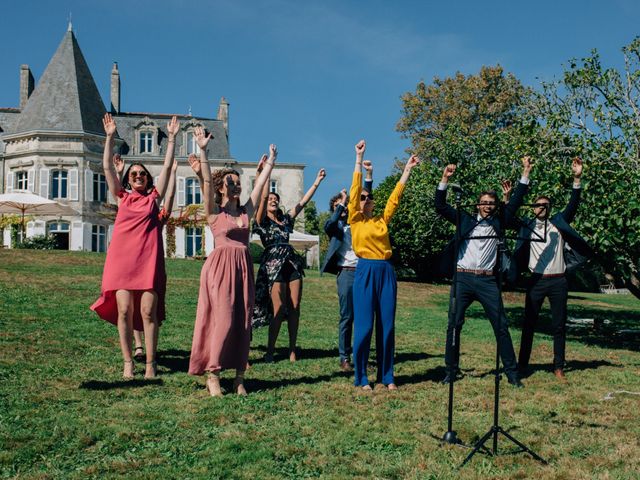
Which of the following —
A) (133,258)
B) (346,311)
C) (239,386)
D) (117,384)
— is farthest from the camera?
(346,311)

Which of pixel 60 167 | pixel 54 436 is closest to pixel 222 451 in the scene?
pixel 54 436

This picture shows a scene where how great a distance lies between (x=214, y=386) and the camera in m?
6.65

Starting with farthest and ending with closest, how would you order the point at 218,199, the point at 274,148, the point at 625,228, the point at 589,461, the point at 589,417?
1. the point at 625,228
2. the point at 274,148
3. the point at 218,199
4. the point at 589,417
5. the point at 589,461

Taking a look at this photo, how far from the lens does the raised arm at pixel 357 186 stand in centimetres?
733

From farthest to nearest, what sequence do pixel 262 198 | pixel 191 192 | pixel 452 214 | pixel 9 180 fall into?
1. pixel 191 192
2. pixel 9 180
3. pixel 262 198
4. pixel 452 214

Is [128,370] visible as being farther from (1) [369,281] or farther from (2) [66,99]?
(2) [66,99]

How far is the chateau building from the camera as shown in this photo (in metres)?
44.5

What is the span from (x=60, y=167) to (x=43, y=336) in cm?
3725

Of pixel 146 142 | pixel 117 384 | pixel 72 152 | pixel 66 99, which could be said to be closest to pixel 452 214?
pixel 117 384

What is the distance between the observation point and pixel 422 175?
76.5 ft

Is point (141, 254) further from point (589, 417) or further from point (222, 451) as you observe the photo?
point (589, 417)

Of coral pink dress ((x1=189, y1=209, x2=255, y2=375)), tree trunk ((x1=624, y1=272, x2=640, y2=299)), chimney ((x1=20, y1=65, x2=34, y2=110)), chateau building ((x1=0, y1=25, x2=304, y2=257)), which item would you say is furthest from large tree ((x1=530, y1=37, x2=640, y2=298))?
chimney ((x1=20, y1=65, x2=34, y2=110))

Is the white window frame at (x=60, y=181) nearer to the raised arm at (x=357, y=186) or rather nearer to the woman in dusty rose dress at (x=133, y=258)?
the woman in dusty rose dress at (x=133, y=258)

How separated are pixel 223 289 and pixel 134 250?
3.97 ft
